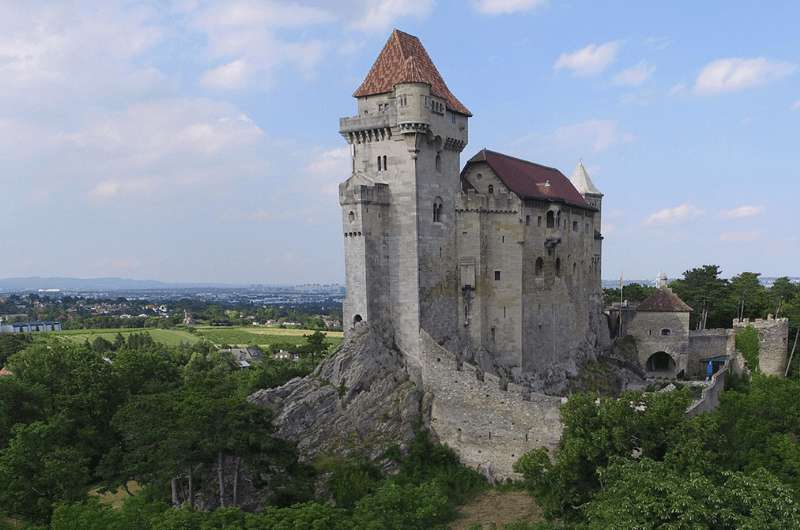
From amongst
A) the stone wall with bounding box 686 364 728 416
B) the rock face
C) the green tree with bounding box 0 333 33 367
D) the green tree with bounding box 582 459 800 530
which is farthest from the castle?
the green tree with bounding box 0 333 33 367

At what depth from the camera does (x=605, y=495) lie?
89.3 ft

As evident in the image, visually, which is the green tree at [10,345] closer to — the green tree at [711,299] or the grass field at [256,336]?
the grass field at [256,336]

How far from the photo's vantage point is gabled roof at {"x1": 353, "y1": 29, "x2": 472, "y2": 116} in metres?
50.6

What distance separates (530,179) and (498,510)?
30.4 m

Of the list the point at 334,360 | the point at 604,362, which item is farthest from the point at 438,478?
the point at 604,362

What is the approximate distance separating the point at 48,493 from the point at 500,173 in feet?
125

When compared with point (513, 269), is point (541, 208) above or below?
above

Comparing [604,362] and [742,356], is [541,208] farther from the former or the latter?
[742,356]

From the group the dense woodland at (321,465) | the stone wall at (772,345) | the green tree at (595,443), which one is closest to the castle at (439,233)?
the dense woodland at (321,465)

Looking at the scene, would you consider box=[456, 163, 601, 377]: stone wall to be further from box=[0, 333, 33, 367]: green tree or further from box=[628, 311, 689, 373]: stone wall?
box=[0, 333, 33, 367]: green tree

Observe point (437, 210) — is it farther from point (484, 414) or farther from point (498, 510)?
point (498, 510)

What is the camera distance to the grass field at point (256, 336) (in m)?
143

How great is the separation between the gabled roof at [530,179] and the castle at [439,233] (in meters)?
0.20

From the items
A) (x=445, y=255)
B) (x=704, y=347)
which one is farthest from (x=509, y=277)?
(x=704, y=347)
